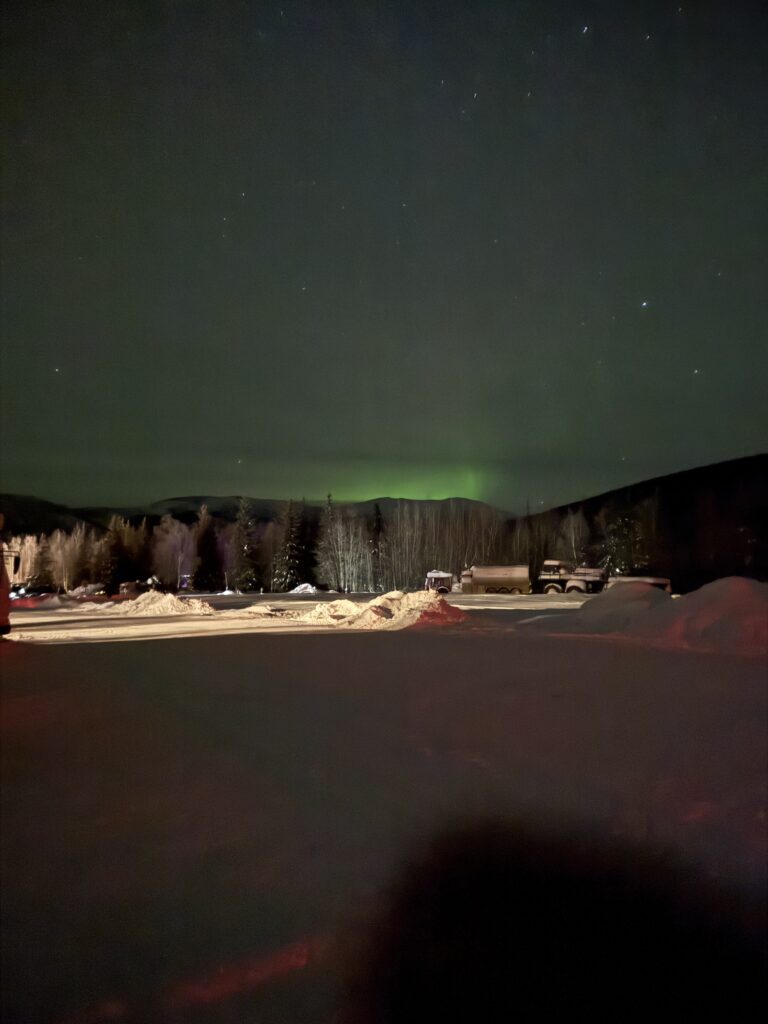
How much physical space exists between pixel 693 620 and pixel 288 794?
10700 mm

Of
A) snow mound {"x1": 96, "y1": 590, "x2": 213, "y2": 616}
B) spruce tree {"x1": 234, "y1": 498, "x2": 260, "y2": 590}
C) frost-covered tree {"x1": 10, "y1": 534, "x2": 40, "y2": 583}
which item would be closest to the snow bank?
snow mound {"x1": 96, "y1": 590, "x2": 213, "y2": 616}

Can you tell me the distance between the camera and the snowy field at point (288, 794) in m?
2.87

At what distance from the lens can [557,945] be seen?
3.02 metres

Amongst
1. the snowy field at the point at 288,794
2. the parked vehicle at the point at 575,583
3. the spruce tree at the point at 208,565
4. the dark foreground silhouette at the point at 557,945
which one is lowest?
the parked vehicle at the point at 575,583

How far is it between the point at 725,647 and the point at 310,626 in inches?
390

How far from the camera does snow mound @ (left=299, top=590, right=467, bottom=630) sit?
18266mm

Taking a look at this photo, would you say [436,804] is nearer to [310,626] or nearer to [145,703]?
[145,703]

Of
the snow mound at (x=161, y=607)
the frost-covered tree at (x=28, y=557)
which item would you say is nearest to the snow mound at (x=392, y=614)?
the snow mound at (x=161, y=607)

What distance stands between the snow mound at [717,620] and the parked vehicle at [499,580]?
95.1ft

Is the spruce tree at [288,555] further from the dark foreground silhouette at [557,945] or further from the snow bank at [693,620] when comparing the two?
the dark foreground silhouette at [557,945]

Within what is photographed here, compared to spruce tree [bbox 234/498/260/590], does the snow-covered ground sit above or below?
below

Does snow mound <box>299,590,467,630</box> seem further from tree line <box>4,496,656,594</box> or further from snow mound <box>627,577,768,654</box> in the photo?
tree line <box>4,496,656,594</box>

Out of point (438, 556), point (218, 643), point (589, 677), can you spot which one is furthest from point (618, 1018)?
point (438, 556)

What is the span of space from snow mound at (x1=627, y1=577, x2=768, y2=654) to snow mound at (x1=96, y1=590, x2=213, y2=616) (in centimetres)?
1437
